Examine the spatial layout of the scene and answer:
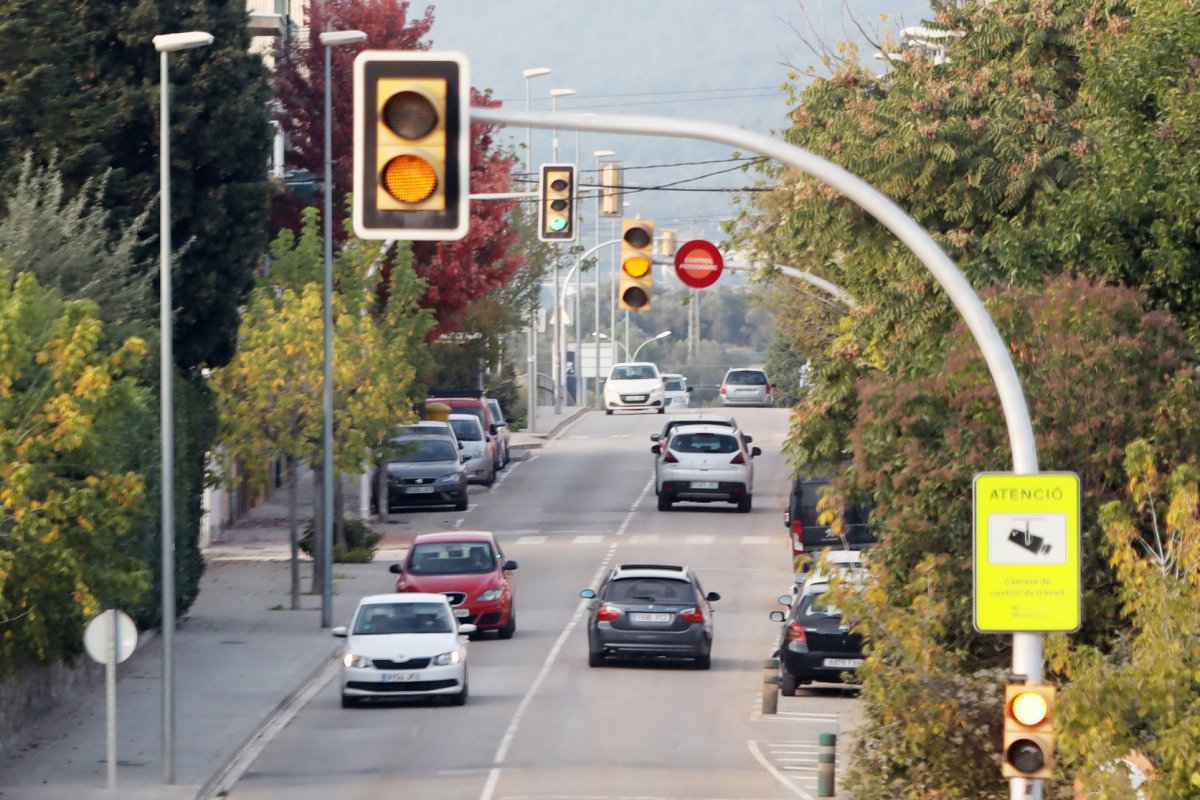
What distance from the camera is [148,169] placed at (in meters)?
32.2

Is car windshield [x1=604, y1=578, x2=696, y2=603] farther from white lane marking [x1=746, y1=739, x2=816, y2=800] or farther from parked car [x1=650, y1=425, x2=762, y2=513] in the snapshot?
parked car [x1=650, y1=425, x2=762, y2=513]

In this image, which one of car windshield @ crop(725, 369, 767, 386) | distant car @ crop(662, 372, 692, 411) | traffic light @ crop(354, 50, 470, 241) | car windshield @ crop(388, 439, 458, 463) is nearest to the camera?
traffic light @ crop(354, 50, 470, 241)

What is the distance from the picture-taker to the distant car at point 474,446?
52.8 metres

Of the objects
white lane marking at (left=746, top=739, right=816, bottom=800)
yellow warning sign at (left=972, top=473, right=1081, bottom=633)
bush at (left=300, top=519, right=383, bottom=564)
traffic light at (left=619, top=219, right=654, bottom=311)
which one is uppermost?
traffic light at (left=619, top=219, right=654, bottom=311)

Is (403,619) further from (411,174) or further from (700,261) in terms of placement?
(411,174)

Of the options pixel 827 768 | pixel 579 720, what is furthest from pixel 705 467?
pixel 827 768

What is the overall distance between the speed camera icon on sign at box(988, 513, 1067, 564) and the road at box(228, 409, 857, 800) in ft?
33.2

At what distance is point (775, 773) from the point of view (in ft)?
73.5

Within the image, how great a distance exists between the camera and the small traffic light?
1731 cm

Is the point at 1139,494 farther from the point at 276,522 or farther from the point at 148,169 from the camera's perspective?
the point at 276,522

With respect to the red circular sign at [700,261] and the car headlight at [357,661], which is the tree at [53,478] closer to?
the car headlight at [357,661]

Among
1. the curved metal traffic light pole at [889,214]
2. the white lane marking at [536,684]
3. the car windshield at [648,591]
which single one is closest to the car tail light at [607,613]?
the car windshield at [648,591]

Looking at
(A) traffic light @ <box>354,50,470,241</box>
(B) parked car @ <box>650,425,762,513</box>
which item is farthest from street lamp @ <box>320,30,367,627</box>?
(A) traffic light @ <box>354,50,470,241</box>

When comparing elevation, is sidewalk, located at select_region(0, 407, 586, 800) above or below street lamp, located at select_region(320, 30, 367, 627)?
below
